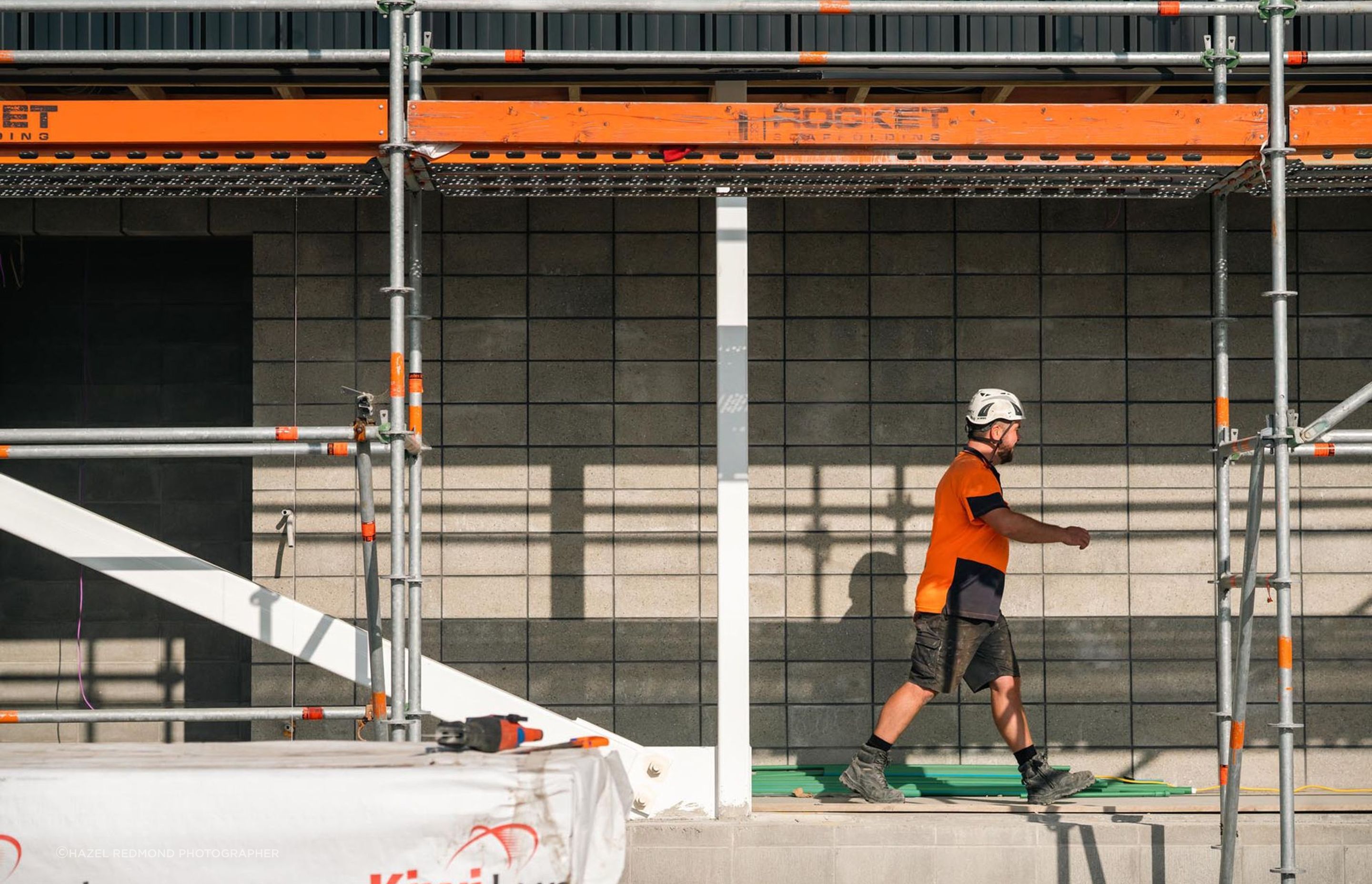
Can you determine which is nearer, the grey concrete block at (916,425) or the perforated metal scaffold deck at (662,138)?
the perforated metal scaffold deck at (662,138)

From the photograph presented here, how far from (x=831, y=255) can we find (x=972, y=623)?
2.16 metres

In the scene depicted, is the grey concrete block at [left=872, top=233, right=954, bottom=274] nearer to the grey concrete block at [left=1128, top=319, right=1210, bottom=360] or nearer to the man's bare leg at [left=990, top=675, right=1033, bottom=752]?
the grey concrete block at [left=1128, top=319, right=1210, bottom=360]

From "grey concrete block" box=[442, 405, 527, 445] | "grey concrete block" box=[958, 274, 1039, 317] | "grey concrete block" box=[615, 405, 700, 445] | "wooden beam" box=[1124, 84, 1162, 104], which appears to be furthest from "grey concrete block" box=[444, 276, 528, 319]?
"wooden beam" box=[1124, 84, 1162, 104]

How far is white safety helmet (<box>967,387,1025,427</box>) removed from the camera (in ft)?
19.1

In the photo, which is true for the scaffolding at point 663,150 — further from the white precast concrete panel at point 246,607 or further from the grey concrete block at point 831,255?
the grey concrete block at point 831,255

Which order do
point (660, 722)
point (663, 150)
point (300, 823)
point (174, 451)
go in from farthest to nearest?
1. point (660, 722)
2. point (663, 150)
3. point (174, 451)
4. point (300, 823)

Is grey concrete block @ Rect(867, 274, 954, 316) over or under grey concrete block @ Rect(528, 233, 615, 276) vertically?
under

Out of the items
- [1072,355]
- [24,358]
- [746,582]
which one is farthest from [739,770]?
[24,358]

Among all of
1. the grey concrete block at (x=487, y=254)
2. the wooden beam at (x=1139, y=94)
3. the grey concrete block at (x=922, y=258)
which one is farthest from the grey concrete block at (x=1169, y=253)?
the grey concrete block at (x=487, y=254)

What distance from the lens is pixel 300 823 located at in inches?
134

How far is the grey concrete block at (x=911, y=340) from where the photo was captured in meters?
6.95

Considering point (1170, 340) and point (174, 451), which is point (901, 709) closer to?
point (1170, 340)

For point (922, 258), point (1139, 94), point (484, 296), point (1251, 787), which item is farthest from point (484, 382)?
point (1251, 787)

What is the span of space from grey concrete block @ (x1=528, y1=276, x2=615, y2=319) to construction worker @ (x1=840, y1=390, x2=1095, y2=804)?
207 cm
